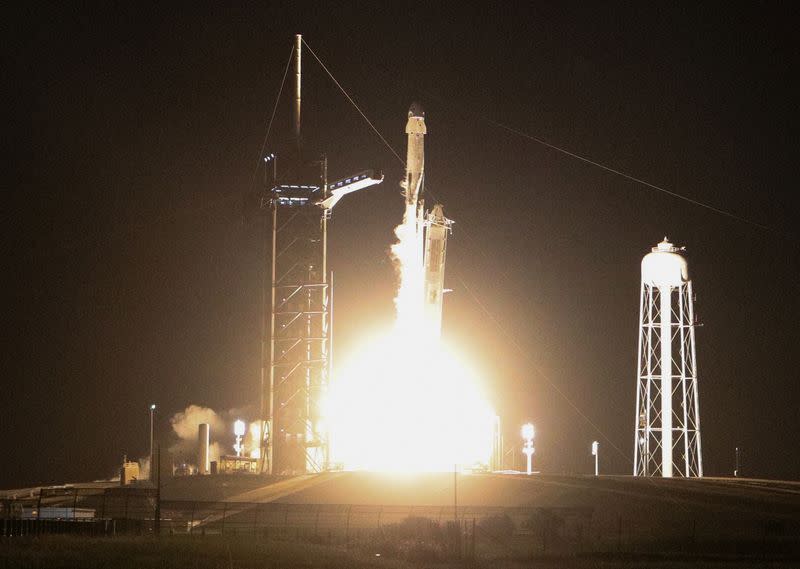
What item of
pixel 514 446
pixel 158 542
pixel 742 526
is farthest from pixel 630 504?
pixel 514 446

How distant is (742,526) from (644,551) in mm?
6754

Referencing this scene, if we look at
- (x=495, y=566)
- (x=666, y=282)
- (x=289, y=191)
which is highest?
(x=289, y=191)

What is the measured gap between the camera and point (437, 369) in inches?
2830

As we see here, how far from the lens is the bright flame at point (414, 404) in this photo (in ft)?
231

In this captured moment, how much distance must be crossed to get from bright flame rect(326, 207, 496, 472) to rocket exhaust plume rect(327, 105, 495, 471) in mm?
46

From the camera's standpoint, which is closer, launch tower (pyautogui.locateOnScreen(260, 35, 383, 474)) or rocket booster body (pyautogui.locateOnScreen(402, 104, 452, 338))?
rocket booster body (pyautogui.locateOnScreen(402, 104, 452, 338))

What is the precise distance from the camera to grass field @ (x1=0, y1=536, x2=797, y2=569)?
38.2 metres

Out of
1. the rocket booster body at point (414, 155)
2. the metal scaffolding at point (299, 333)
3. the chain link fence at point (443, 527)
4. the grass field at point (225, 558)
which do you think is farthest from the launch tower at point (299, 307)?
the grass field at point (225, 558)

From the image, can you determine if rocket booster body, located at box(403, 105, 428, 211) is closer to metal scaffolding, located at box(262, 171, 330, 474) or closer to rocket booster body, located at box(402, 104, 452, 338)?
rocket booster body, located at box(402, 104, 452, 338)

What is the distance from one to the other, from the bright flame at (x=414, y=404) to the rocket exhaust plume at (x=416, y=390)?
0.05 metres

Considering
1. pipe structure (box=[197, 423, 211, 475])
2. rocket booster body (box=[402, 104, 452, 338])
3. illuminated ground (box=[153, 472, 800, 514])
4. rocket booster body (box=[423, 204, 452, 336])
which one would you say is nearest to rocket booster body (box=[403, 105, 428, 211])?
rocket booster body (box=[402, 104, 452, 338])

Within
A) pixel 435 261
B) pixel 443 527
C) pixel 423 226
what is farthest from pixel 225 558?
pixel 435 261

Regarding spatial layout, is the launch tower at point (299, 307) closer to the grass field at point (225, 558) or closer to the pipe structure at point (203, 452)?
the pipe structure at point (203, 452)

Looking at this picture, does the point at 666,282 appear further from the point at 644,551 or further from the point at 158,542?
the point at 158,542
